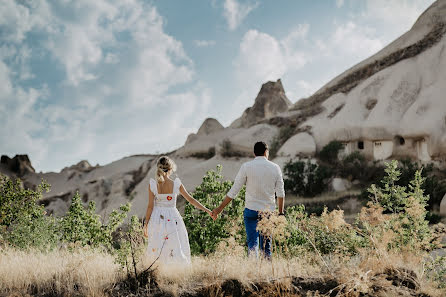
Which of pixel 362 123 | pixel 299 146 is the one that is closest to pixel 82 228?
pixel 299 146

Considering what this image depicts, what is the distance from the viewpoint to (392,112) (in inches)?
705

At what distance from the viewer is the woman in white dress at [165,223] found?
4.57 m

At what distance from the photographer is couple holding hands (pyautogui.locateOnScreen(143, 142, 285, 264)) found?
4324 mm

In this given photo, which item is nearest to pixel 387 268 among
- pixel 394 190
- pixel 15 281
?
pixel 394 190

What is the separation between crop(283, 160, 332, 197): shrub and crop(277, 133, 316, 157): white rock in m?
1.76

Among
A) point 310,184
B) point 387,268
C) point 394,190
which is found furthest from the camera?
point 310,184

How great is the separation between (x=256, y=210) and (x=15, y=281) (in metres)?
2.77

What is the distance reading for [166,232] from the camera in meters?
4.62

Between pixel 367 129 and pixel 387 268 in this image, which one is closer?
pixel 387 268

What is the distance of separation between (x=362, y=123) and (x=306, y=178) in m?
4.20

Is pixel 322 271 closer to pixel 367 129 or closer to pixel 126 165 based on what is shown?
pixel 367 129

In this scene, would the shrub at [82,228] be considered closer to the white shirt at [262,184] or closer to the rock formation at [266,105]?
the white shirt at [262,184]

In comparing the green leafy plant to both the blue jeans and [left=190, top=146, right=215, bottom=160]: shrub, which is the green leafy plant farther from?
the blue jeans

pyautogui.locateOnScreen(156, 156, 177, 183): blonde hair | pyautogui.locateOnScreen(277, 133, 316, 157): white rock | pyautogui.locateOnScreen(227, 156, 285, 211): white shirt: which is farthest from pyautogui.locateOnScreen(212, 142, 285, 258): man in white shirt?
pyautogui.locateOnScreen(277, 133, 316, 157): white rock
